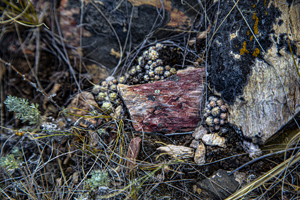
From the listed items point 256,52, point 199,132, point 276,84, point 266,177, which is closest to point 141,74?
point 199,132

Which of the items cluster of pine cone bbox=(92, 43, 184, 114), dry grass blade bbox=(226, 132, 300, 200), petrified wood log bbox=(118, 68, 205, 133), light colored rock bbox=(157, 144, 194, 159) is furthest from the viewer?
cluster of pine cone bbox=(92, 43, 184, 114)

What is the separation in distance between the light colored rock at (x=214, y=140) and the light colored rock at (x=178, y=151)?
163 millimetres

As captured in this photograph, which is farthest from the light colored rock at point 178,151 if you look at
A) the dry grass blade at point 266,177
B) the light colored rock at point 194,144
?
the dry grass blade at point 266,177

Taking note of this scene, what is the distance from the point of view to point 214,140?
1.68m

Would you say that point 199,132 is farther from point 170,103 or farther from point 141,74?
point 141,74

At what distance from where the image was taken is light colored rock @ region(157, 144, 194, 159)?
1.68 metres

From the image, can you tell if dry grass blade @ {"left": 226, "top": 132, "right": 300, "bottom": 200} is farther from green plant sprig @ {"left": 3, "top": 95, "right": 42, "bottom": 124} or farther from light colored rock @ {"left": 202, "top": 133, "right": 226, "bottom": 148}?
green plant sprig @ {"left": 3, "top": 95, "right": 42, "bottom": 124}

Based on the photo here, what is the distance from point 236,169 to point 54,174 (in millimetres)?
1749

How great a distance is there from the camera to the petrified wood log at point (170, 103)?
1822 millimetres

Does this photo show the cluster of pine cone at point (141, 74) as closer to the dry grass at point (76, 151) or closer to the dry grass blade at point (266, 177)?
the dry grass at point (76, 151)

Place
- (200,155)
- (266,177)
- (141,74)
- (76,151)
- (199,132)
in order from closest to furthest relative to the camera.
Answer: (266,177)
(200,155)
(199,132)
(76,151)
(141,74)

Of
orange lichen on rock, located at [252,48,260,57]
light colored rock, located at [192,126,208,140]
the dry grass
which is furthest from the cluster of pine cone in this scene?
orange lichen on rock, located at [252,48,260,57]

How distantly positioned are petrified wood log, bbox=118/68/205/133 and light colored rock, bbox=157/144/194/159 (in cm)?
17

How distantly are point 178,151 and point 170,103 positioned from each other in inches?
18.5
